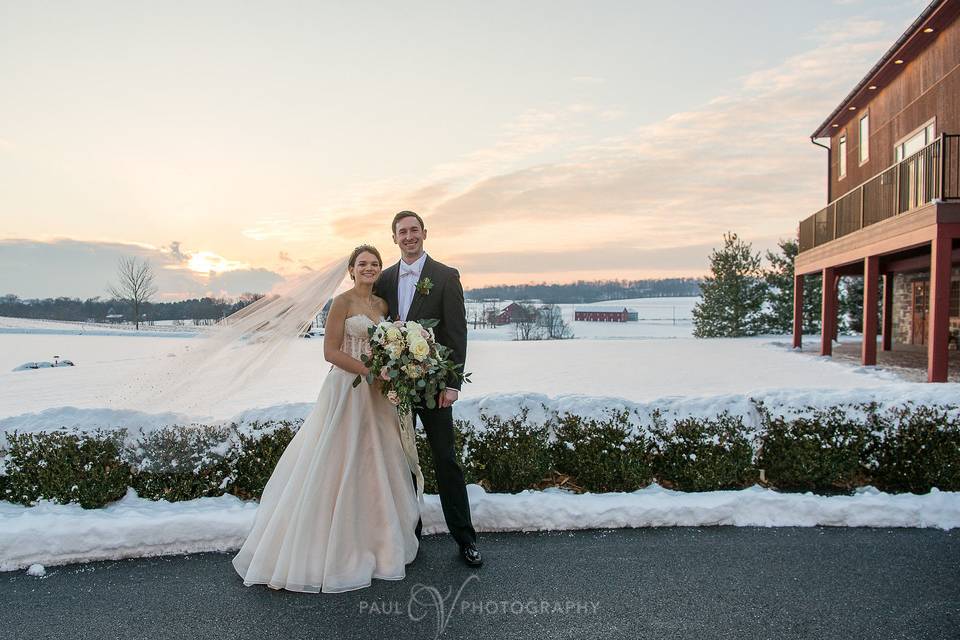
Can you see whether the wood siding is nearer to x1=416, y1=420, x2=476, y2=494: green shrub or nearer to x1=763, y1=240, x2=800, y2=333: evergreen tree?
x1=763, y1=240, x2=800, y2=333: evergreen tree

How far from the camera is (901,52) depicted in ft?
46.9

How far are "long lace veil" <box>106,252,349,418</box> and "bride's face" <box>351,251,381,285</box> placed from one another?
43 centimetres

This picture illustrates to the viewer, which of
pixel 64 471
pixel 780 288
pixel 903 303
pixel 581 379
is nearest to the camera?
pixel 64 471

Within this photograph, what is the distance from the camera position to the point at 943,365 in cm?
1022

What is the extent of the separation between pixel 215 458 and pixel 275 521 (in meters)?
1.55

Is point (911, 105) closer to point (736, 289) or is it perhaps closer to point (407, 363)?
point (736, 289)

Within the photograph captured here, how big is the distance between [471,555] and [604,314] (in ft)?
247

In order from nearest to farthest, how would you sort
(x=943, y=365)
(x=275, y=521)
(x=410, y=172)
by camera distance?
(x=275, y=521) < (x=410, y=172) < (x=943, y=365)

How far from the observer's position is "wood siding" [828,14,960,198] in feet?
42.6

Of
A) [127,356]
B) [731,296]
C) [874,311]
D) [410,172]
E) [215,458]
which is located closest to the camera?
[215,458]

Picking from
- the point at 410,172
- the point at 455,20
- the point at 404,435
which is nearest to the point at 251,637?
the point at 404,435

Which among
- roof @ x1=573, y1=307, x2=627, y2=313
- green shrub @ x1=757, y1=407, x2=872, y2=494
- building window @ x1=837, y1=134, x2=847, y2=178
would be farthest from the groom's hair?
roof @ x1=573, y1=307, x2=627, y2=313

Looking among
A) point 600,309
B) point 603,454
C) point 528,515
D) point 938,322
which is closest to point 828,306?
point 938,322

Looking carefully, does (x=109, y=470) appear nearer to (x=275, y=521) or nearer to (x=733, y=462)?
(x=275, y=521)
